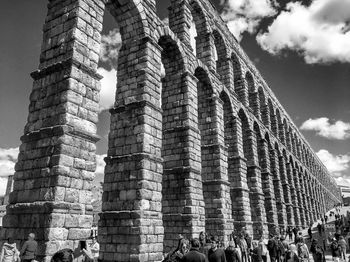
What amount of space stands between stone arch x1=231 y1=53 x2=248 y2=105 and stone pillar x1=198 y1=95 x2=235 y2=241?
21.4 feet

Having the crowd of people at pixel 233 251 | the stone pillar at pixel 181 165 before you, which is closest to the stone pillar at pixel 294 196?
the crowd of people at pixel 233 251

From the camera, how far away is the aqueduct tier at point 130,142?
6.95m

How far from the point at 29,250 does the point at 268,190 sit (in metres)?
20.0

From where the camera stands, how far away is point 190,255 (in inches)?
209

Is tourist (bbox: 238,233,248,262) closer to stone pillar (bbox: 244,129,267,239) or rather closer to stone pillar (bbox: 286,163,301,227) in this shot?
stone pillar (bbox: 244,129,267,239)

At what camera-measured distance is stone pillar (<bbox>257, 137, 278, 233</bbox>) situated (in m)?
22.6

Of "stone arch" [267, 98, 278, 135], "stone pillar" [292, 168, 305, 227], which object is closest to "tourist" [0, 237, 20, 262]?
"stone arch" [267, 98, 278, 135]

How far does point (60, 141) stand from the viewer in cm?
698

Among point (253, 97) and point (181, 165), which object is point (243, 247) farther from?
point (253, 97)

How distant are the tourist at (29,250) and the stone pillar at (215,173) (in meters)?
9.24

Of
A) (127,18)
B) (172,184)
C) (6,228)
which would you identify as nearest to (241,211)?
(172,184)

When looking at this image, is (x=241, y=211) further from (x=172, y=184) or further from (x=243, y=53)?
Result: (x=243, y=53)

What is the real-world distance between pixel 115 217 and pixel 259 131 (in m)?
17.4

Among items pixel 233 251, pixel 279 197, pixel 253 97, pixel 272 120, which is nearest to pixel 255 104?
pixel 253 97
